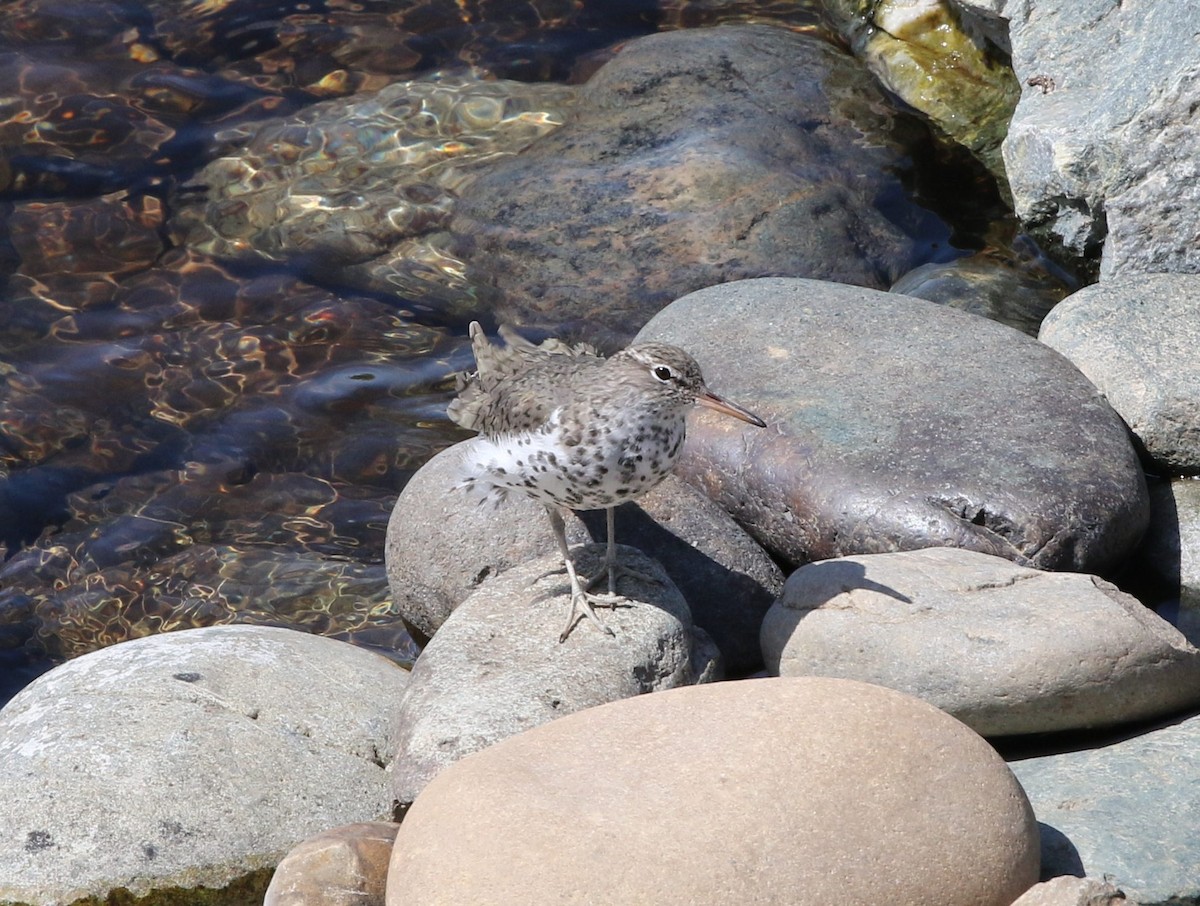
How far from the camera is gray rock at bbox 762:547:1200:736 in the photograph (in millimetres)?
4684

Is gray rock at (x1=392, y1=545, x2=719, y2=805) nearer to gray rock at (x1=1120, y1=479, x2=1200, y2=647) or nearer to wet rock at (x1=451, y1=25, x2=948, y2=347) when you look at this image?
gray rock at (x1=1120, y1=479, x2=1200, y2=647)

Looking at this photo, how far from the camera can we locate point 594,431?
4.89 metres

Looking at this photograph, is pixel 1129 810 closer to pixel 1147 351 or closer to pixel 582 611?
pixel 582 611

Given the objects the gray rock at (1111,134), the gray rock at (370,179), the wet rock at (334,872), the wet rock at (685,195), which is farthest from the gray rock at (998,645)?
the gray rock at (370,179)

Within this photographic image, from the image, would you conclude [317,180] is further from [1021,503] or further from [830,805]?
[830,805]

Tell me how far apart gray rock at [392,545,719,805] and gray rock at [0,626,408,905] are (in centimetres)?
37

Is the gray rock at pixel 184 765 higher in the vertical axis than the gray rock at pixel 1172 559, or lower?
lower

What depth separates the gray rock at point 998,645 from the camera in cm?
468

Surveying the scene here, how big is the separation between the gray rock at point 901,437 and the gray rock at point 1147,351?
0.19 metres

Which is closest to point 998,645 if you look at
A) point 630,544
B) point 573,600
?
point 573,600

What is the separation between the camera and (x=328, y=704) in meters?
5.33

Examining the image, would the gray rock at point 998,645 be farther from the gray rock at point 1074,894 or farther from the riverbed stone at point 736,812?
the gray rock at point 1074,894

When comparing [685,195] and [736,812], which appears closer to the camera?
[736,812]

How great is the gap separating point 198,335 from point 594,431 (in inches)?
173
